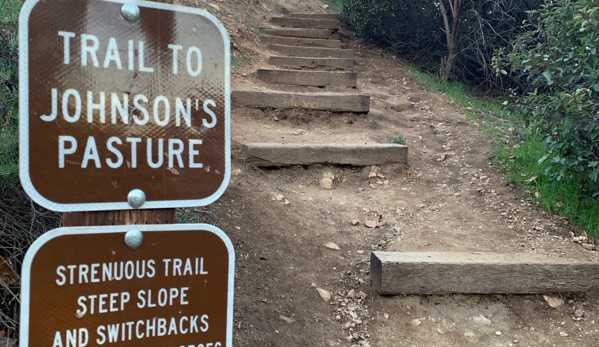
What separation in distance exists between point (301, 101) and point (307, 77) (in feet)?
3.34

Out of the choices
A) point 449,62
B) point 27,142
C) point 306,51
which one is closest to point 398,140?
point 306,51

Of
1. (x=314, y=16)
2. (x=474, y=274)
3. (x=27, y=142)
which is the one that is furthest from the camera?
(x=314, y=16)

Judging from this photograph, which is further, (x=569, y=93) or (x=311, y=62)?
(x=311, y=62)

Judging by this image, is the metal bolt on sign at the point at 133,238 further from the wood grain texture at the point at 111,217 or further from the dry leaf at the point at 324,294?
the dry leaf at the point at 324,294

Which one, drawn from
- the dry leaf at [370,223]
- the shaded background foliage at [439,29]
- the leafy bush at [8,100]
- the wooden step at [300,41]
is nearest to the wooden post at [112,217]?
the leafy bush at [8,100]

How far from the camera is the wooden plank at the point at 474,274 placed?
267 centimetres

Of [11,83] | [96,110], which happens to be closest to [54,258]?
[96,110]

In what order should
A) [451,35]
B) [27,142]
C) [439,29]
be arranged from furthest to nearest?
[439,29] < [451,35] < [27,142]

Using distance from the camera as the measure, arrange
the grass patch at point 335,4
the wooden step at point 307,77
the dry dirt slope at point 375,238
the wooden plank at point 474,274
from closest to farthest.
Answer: the dry dirt slope at point 375,238 < the wooden plank at point 474,274 < the wooden step at point 307,77 < the grass patch at point 335,4

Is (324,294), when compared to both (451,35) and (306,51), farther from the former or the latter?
(451,35)

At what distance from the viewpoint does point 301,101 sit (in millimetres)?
5293

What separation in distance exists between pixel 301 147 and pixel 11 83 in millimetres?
2307

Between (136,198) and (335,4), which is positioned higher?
(136,198)

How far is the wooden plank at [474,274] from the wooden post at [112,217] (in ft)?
5.48
